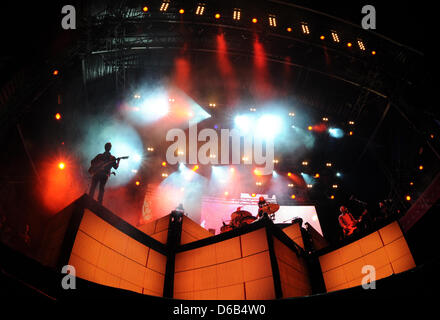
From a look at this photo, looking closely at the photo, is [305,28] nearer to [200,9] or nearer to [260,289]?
[200,9]

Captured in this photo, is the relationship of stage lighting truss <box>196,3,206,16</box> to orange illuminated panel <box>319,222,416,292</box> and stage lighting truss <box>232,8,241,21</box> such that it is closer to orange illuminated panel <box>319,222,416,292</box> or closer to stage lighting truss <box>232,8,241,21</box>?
stage lighting truss <box>232,8,241,21</box>

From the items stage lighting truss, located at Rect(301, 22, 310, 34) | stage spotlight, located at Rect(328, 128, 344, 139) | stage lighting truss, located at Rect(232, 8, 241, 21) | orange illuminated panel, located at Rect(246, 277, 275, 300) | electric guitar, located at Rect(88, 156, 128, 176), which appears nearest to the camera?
orange illuminated panel, located at Rect(246, 277, 275, 300)

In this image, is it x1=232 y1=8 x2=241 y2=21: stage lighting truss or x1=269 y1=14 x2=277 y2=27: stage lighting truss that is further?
x1=269 y1=14 x2=277 y2=27: stage lighting truss

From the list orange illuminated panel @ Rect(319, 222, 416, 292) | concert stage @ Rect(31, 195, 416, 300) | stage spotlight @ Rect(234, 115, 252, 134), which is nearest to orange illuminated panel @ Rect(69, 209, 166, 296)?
concert stage @ Rect(31, 195, 416, 300)

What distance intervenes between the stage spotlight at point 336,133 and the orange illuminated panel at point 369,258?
14544 mm

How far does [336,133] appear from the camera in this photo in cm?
2069

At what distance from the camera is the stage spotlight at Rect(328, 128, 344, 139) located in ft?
66.5

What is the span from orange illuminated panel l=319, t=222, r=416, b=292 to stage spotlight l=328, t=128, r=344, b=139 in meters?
14.5

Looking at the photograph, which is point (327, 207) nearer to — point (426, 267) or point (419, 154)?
point (419, 154)

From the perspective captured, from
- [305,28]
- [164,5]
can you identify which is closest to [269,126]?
[305,28]

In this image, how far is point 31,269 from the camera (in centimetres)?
303

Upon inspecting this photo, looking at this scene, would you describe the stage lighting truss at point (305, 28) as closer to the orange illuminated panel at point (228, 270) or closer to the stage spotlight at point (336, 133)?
the stage spotlight at point (336, 133)

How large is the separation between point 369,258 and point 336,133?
50.7 ft

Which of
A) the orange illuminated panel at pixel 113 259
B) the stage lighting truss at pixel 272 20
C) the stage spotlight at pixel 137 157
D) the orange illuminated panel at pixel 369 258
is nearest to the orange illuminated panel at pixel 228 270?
the orange illuminated panel at pixel 113 259
